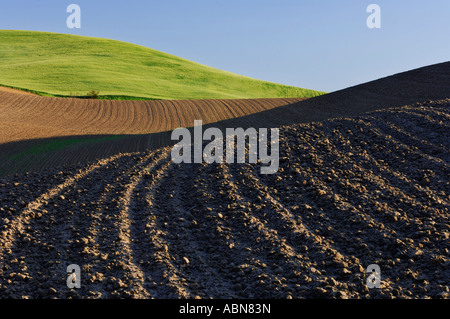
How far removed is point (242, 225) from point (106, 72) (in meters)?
42.9

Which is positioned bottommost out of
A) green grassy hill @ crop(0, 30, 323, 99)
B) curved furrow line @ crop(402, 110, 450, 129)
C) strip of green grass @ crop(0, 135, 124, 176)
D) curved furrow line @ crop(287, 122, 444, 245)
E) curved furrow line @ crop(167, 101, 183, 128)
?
curved furrow line @ crop(287, 122, 444, 245)

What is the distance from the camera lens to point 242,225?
838cm

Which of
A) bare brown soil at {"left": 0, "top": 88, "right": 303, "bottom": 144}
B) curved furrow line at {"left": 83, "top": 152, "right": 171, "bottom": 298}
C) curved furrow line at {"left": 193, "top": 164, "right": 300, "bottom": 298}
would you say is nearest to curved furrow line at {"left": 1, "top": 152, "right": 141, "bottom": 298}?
curved furrow line at {"left": 83, "top": 152, "right": 171, "bottom": 298}

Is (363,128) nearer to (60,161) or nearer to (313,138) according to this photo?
(313,138)

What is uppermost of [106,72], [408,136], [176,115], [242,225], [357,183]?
[106,72]

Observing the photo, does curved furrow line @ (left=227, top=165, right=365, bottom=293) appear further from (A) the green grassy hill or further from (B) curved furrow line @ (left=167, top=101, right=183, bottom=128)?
(A) the green grassy hill

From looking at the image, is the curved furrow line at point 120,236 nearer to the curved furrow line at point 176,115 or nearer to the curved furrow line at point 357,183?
the curved furrow line at point 357,183

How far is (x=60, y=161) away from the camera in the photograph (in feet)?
50.1

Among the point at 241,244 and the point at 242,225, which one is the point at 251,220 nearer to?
the point at 242,225

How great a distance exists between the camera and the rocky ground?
648cm

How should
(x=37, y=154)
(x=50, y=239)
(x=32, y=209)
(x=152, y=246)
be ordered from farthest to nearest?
(x=37, y=154) < (x=32, y=209) < (x=50, y=239) < (x=152, y=246)

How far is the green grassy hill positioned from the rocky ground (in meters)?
28.6

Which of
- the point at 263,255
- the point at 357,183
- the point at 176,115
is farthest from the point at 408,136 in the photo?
the point at 176,115

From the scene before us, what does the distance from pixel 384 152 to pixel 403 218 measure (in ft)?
14.1
